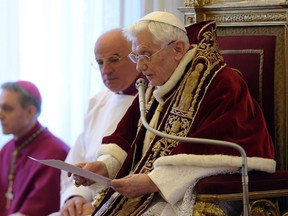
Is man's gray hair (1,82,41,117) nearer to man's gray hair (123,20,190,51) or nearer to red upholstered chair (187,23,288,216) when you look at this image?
red upholstered chair (187,23,288,216)

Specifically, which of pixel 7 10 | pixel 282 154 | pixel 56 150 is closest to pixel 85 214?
pixel 56 150

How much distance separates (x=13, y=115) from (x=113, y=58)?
0.82 meters

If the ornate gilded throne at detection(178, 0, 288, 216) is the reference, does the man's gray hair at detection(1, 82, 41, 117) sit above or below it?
below

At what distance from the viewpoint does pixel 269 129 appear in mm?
4008

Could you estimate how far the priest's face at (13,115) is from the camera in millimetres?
4918

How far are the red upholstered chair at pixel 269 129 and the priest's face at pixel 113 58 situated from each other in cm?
63

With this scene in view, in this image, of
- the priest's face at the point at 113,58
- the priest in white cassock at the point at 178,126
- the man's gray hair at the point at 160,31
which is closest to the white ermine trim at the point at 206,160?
the priest in white cassock at the point at 178,126

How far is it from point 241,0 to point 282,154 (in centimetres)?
85

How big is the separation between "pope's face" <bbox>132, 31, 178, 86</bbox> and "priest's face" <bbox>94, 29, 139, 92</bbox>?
2.92ft

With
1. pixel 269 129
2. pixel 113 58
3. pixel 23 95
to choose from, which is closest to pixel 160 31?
pixel 269 129

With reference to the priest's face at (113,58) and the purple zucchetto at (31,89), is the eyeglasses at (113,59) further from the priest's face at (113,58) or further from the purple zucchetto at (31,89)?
the purple zucchetto at (31,89)

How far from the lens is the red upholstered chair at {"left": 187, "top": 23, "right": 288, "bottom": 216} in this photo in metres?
3.33

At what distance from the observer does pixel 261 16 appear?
409 centimetres

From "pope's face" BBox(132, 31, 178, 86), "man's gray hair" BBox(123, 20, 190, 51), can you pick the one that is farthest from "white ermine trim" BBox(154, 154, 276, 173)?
"man's gray hair" BBox(123, 20, 190, 51)
